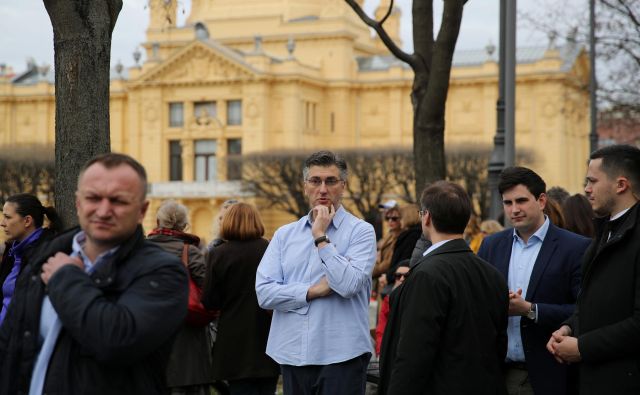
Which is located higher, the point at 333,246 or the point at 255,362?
the point at 333,246

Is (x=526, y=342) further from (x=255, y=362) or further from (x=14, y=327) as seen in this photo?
(x=14, y=327)

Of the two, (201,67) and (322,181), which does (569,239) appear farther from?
(201,67)

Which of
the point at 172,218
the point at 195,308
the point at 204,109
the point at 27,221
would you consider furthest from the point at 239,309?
the point at 204,109

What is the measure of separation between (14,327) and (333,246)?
2.25 meters

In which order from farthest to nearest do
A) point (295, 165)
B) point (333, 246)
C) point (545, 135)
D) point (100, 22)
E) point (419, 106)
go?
point (545, 135), point (295, 165), point (419, 106), point (100, 22), point (333, 246)

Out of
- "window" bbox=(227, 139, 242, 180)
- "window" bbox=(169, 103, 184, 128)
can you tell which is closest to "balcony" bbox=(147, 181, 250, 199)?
"window" bbox=(227, 139, 242, 180)

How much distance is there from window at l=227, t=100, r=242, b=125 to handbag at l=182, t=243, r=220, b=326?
59.7 meters

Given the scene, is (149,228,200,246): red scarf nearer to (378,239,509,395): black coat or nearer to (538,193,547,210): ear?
(538,193,547,210): ear

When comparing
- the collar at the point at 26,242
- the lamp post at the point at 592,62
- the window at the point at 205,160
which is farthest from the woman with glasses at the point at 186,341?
the window at the point at 205,160

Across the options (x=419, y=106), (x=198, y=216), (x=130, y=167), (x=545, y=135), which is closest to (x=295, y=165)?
(x=198, y=216)

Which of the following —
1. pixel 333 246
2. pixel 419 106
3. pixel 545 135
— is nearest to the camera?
pixel 333 246

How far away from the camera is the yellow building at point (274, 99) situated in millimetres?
63906

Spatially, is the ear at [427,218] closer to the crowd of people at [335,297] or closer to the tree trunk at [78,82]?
the crowd of people at [335,297]

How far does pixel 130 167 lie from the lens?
153 inches
